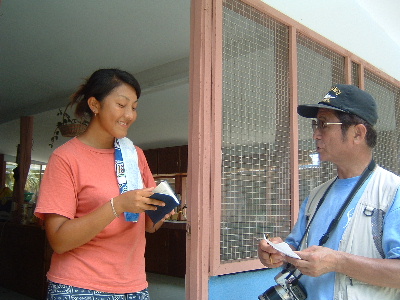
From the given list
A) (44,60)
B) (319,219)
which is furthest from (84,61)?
(319,219)

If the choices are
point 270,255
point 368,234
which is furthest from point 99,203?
point 368,234

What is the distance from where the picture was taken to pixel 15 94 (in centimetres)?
700

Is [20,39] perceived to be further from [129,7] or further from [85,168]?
[85,168]

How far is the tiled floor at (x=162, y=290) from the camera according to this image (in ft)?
15.8

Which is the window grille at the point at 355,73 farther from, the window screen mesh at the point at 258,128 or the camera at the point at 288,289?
the camera at the point at 288,289

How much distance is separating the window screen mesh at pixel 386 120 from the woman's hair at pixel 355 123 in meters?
2.17

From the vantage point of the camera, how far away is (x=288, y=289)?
1.39 m

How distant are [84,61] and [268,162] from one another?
368 centimetres

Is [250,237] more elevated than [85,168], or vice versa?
[85,168]

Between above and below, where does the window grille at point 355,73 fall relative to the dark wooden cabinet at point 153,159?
above

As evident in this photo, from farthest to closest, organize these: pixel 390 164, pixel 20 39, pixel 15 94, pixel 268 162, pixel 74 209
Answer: pixel 15 94 < pixel 20 39 < pixel 390 164 < pixel 268 162 < pixel 74 209

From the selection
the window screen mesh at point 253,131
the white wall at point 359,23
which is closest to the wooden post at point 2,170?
the white wall at point 359,23

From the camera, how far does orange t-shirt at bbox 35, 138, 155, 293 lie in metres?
1.36

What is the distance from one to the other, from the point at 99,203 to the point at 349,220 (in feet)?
2.83
